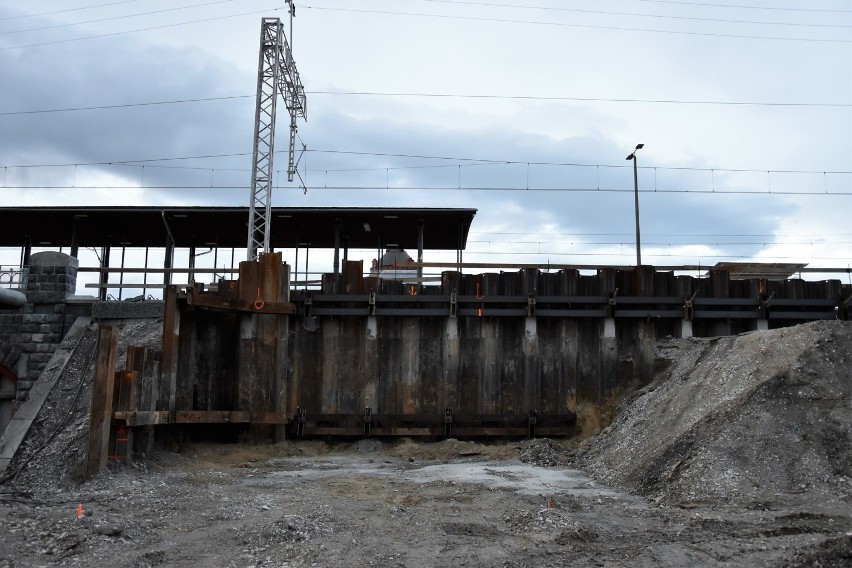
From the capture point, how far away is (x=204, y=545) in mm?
8383

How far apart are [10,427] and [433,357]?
9.20 meters

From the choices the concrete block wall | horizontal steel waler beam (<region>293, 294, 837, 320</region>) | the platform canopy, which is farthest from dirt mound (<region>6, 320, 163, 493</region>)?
the platform canopy

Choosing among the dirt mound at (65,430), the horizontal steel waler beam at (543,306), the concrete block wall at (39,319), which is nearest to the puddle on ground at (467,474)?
the dirt mound at (65,430)

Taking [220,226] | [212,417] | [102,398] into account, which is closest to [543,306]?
[212,417]

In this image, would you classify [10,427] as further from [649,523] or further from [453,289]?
[649,523]

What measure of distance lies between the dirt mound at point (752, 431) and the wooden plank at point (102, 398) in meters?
8.84

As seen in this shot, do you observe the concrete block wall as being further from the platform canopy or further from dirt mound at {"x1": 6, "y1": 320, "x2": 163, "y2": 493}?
the platform canopy

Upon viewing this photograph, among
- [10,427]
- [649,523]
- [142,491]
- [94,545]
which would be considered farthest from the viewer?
[10,427]

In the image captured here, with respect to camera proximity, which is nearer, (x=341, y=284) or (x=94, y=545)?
(x=94, y=545)

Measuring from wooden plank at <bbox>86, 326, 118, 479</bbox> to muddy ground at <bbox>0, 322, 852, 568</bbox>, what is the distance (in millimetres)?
540

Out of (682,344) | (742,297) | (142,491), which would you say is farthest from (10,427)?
(742,297)

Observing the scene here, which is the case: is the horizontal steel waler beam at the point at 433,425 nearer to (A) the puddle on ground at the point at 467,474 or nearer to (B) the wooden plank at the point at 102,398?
(A) the puddle on ground at the point at 467,474

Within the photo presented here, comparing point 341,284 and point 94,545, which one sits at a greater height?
point 341,284

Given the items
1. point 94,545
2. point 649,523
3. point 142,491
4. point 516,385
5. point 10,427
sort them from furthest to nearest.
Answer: point 516,385 → point 10,427 → point 142,491 → point 649,523 → point 94,545
